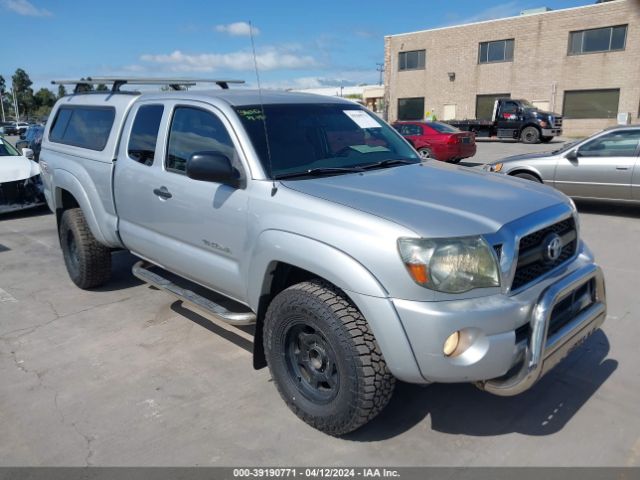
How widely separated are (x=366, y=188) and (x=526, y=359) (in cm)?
128

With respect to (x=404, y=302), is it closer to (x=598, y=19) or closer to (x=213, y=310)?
(x=213, y=310)

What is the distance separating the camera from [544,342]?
266 cm

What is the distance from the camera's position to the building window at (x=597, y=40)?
3067 centimetres

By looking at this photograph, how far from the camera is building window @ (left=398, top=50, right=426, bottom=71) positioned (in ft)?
128

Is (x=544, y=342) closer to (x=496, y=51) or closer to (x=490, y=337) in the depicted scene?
(x=490, y=337)

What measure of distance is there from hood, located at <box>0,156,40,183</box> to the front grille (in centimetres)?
944

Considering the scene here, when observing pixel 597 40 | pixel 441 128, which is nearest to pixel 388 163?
pixel 441 128

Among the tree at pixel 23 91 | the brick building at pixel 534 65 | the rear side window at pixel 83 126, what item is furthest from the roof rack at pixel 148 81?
the tree at pixel 23 91

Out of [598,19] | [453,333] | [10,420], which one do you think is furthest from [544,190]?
[598,19]

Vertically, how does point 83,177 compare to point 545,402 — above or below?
above

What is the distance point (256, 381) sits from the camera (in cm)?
373

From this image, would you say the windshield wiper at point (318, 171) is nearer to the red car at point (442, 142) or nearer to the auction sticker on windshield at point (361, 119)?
the auction sticker on windshield at point (361, 119)

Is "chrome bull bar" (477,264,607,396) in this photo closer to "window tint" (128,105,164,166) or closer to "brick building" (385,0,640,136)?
"window tint" (128,105,164,166)

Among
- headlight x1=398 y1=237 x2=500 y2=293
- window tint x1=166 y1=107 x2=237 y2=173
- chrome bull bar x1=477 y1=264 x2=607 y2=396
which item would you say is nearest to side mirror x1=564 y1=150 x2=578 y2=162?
chrome bull bar x1=477 y1=264 x2=607 y2=396
